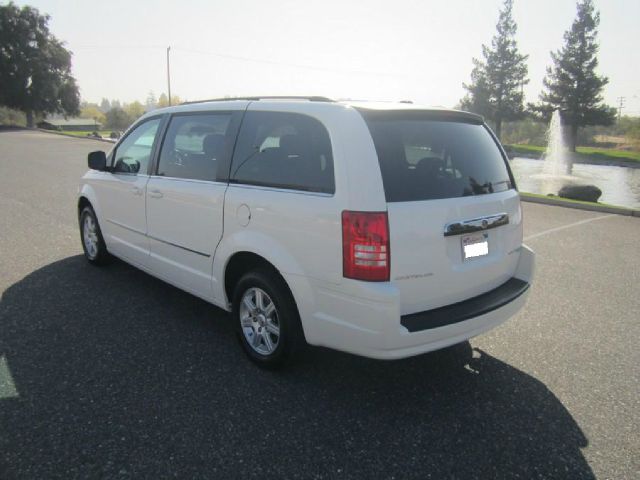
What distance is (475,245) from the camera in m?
3.06

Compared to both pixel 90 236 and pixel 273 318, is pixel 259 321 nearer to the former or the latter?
pixel 273 318

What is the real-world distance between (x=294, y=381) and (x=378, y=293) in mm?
1014

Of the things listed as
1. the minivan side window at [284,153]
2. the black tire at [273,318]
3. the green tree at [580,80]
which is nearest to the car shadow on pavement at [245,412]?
the black tire at [273,318]

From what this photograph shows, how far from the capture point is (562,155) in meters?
54.5

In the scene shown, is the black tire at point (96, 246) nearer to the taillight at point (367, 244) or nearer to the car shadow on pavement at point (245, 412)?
the car shadow on pavement at point (245, 412)

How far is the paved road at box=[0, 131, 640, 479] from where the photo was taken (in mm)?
2461

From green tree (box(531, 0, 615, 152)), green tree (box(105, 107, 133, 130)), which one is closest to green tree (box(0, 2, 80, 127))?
green tree (box(105, 107, 133, 130))

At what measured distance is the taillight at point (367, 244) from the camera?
105 inches

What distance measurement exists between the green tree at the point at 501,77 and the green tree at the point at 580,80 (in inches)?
185

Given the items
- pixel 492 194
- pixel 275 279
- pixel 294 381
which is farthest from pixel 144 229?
pixel 492 194

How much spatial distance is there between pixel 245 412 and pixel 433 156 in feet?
6.47

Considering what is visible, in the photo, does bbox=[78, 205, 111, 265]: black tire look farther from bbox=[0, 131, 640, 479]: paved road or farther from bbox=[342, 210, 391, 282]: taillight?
bbox=[342, 210, 391, 282]: taillight

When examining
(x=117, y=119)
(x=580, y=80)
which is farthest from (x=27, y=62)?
(x=580, y=80)

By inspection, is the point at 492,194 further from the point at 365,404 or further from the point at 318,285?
the point at 365,404
